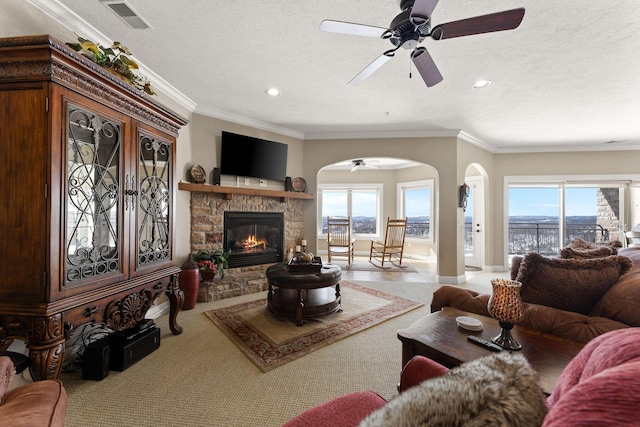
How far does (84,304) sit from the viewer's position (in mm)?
1527

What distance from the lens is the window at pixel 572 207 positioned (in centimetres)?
545

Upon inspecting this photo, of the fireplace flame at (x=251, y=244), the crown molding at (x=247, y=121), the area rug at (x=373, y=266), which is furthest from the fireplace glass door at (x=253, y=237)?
the area rug at (x=373, y=266)

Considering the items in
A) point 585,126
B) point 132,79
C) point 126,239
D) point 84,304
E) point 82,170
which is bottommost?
point 84,304

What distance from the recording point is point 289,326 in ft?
8.81

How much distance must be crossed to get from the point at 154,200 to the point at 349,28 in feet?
6.49

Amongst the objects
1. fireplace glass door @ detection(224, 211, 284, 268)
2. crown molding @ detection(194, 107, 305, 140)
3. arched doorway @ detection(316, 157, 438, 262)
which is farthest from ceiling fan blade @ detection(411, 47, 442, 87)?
arched doorway @ detection(316, 157, 438, 262)

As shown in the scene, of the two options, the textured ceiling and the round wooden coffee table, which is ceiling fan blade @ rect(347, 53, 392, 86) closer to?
the textured ceiling

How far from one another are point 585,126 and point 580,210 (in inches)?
97.8

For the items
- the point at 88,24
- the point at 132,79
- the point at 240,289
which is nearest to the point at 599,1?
the point at 132,79

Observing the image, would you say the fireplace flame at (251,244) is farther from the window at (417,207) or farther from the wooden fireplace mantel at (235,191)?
the window at (417,207)

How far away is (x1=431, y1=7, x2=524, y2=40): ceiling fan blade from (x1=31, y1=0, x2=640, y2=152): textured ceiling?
0.32 meters

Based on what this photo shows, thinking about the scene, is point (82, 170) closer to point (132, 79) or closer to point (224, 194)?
point (132, 79)

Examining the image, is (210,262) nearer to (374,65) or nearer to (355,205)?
(374,65)

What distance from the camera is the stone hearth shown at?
3.55 m
